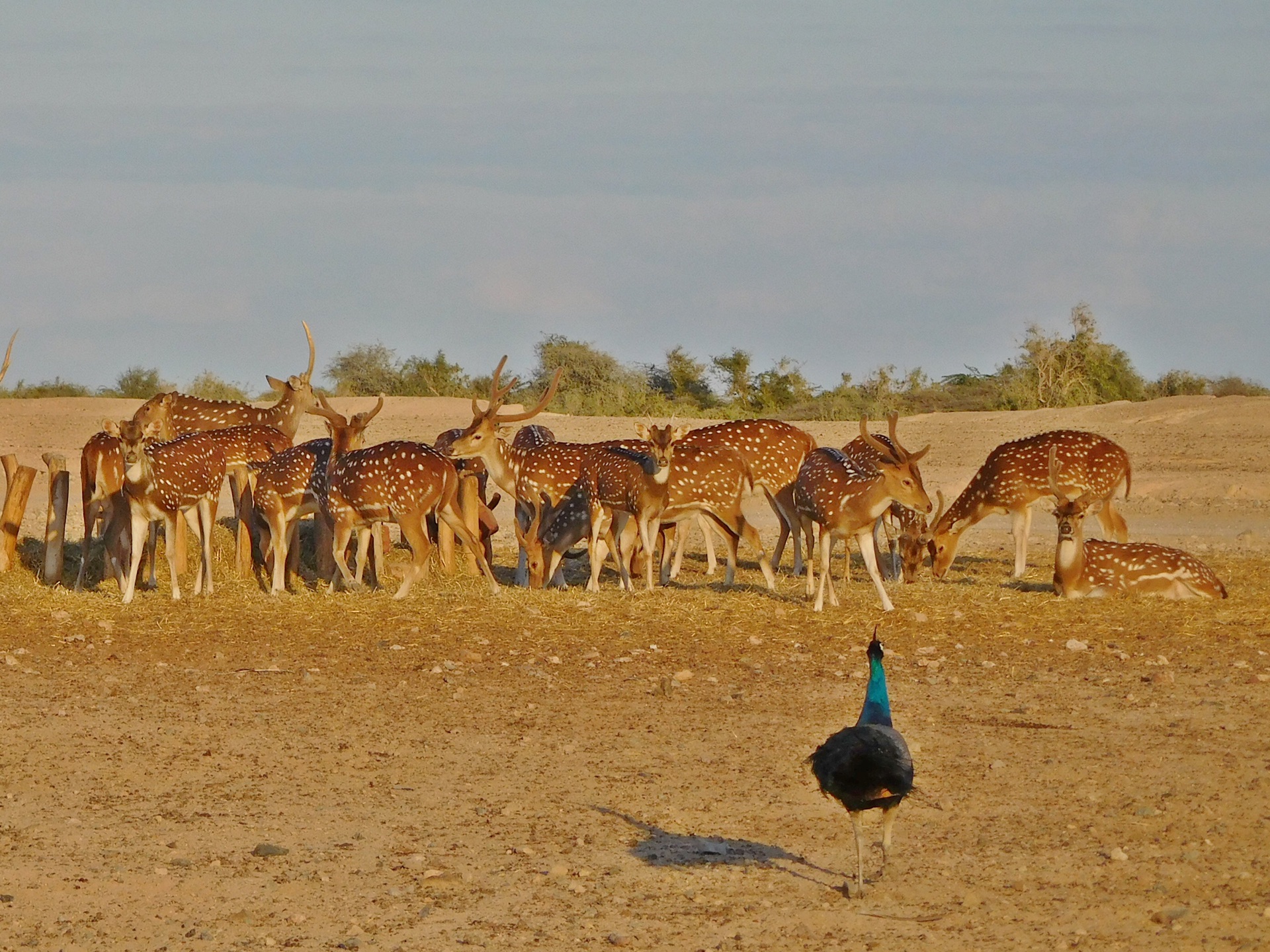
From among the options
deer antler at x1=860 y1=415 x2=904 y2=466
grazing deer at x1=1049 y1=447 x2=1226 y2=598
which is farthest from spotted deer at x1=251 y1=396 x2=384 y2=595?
grazing deer at x1=1049 y1=447 x2=1226 y2=598

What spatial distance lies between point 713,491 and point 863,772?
8075mm

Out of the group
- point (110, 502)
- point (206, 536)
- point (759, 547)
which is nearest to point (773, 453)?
point (759, 547)

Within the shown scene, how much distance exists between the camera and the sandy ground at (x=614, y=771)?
5984 mm

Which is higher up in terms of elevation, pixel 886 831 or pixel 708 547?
pixel 708 547

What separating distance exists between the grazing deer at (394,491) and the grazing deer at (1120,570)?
4463 mm

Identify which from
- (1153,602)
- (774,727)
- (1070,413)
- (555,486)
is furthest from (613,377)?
(774,727)

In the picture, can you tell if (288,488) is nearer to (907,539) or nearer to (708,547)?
(708,547)

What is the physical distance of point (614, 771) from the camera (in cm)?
800

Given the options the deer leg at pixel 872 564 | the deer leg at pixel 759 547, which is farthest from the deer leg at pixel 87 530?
the deer leg at pixel 872 564

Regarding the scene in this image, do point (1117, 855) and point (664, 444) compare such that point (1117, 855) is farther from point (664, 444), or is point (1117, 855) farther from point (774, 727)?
point (664, 444)

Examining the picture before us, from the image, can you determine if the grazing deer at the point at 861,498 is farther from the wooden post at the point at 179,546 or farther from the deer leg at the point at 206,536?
the wooden post at the point at 179,546

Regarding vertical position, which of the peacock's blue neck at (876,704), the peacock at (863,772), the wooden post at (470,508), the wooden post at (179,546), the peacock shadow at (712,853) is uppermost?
the wooden post at (470,508)

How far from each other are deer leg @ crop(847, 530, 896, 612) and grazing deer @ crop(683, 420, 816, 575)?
2486 millimetres

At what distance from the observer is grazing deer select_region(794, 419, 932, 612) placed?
40.4 feet
